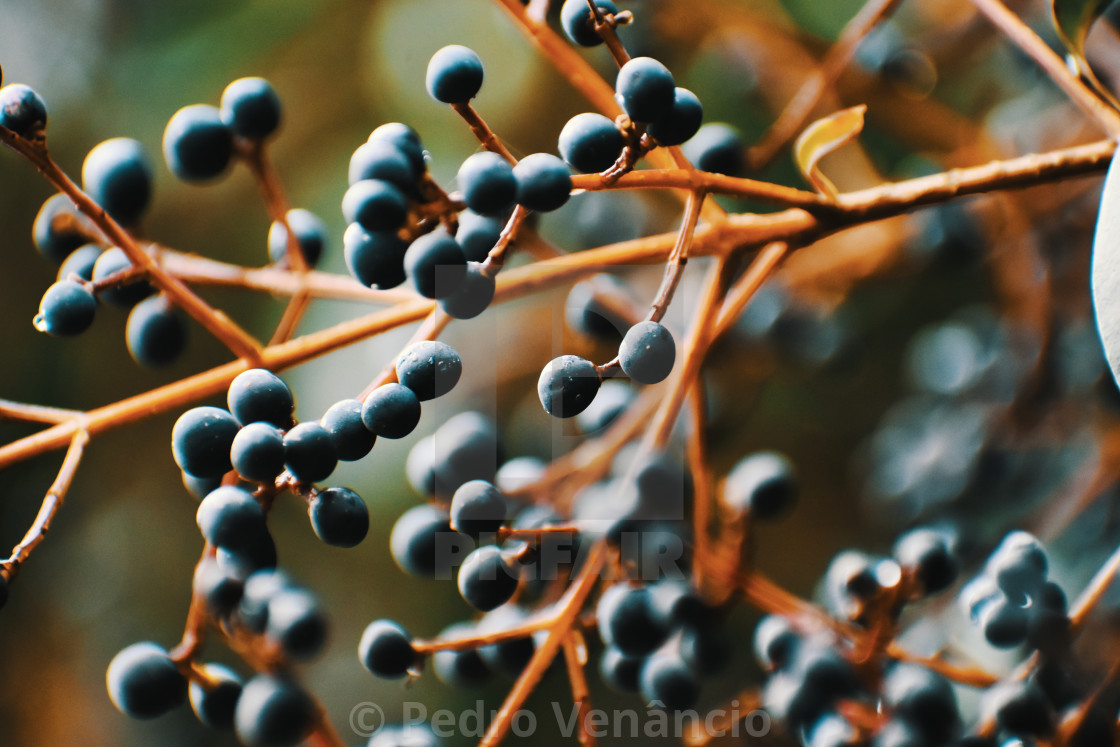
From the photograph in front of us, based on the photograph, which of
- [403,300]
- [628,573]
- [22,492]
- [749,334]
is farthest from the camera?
[22,492]

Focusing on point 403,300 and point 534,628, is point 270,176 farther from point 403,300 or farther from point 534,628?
point 534,628

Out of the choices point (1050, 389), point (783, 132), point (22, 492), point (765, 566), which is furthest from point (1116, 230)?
point (22, 492)

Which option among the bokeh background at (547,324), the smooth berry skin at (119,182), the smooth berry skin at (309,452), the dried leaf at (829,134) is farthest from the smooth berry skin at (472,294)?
the bokeh background at (547,324)

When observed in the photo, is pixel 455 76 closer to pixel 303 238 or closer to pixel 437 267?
pixel 437 267

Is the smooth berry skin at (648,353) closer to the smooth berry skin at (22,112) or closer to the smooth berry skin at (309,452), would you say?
the smooth berry skin at (309,452)

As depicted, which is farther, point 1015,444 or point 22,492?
point 22,492

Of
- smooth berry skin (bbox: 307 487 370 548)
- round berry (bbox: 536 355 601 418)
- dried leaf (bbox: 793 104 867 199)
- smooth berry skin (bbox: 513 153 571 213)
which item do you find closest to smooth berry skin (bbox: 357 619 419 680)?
smooth berry skin (bbox: 307 487 370 548)

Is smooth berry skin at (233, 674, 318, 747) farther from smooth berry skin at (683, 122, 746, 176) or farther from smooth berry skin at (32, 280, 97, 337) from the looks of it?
smooth berry skin at (683, 122, 746, 176)
